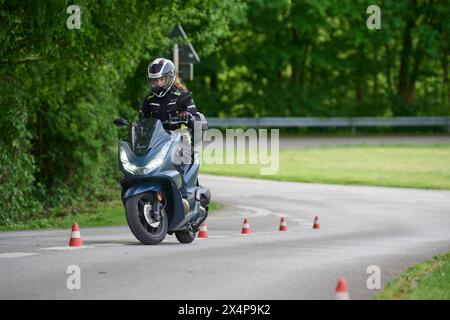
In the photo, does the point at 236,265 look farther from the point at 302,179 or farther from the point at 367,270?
the point at 302,179

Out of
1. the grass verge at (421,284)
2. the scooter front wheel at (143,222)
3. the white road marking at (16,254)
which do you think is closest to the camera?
the grass verge at (421,284)

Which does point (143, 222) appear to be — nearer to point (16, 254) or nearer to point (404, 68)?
point (16, 254)

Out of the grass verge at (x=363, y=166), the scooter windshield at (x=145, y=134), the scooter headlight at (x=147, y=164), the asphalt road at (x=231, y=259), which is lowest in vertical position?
the grass verge at (x=363, y=166)

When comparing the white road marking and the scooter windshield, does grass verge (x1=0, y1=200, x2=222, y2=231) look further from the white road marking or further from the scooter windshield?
the white road marking

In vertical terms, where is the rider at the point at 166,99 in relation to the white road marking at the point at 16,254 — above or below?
above

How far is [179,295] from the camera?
8.95 metres

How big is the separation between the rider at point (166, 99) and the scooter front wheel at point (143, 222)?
37cm

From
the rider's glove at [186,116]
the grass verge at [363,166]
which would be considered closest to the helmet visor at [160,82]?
the rider's glove at [186,116]

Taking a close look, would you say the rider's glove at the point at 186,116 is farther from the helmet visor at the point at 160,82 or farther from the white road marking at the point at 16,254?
the white road marking at the point at 16,254

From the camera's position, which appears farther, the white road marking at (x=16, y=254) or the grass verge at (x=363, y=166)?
the grass verge at (x=363, y=166)

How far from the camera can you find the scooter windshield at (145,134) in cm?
1272

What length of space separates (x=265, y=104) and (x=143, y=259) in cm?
4369

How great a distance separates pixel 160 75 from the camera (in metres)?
13.0
